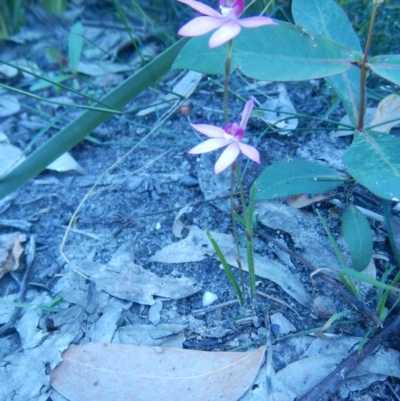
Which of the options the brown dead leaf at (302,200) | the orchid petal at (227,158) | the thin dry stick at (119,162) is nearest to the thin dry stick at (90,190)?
the thin dry stick at (119,162)

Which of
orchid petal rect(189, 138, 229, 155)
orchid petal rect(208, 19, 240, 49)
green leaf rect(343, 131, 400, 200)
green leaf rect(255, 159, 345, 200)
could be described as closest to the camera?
orchid petal rect(208, 19, 240, 49)

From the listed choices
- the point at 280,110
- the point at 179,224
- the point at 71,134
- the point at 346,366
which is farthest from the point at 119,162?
the point at 346,366

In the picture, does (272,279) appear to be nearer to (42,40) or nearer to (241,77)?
(241,77)

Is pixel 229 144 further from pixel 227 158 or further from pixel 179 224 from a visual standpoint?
pixel 179 224

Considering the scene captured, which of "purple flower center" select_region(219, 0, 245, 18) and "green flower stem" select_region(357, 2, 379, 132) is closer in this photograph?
"purple flower center" select_region(219, 0, 245, 18)

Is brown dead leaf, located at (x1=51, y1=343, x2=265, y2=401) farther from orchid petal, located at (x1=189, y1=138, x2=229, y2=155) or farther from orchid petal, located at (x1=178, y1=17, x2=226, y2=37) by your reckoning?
orchid petal, located at (x1=178, y1=17, x2=226, y2=37)

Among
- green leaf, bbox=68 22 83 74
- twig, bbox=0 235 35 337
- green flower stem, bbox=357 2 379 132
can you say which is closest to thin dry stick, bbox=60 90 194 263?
twig, bbox=0 235 35 337
